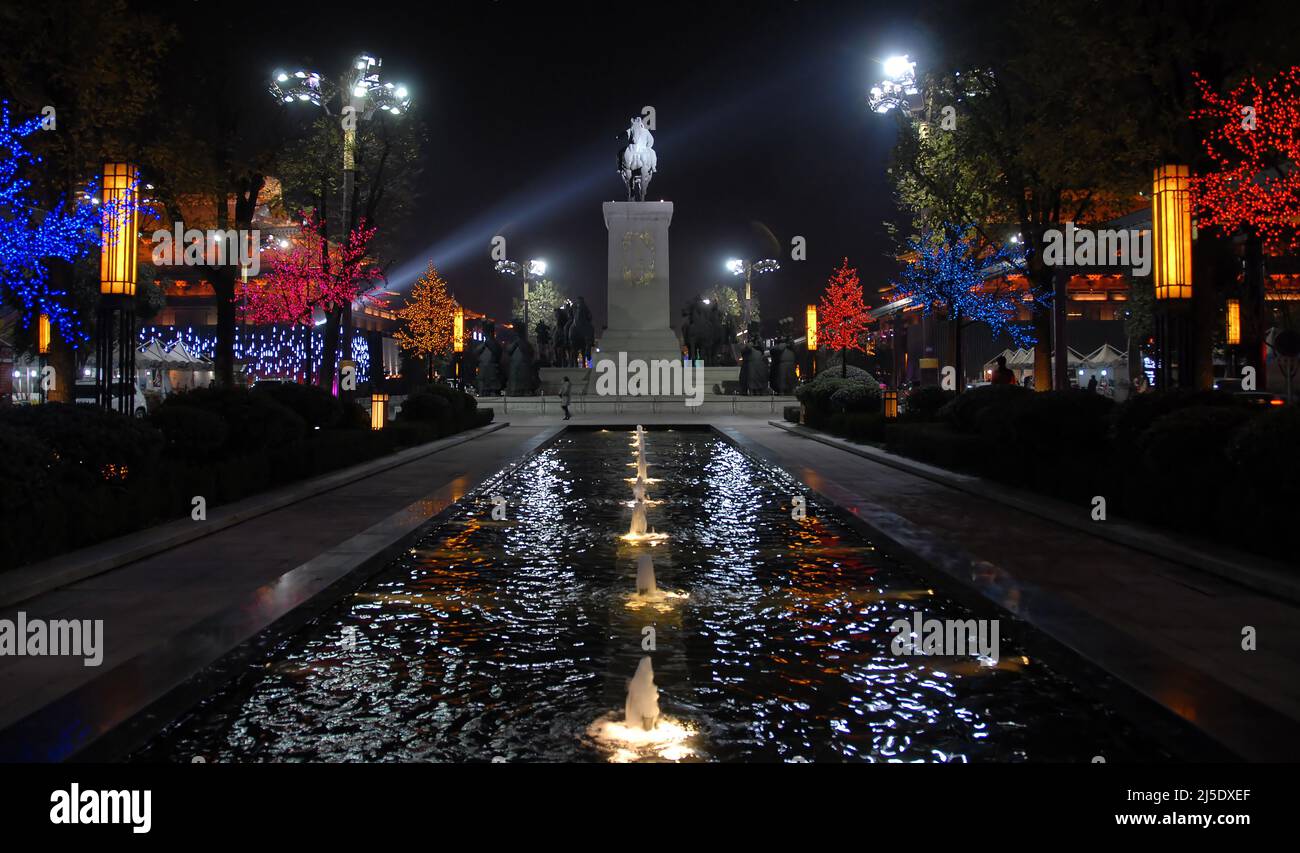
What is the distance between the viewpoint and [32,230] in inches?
846

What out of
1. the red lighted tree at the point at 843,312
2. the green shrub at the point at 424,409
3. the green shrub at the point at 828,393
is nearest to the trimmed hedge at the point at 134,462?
the green shrub at the point at 424,409

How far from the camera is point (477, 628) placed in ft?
25.5

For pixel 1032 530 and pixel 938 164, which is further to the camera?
pixel 938 164

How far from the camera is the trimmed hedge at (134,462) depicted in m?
9.62

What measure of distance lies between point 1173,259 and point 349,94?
2673 centimetres

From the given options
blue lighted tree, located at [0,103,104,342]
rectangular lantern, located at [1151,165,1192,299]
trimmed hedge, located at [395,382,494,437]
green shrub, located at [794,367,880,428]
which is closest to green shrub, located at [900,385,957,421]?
green shrub, located at [794,367,880,428]

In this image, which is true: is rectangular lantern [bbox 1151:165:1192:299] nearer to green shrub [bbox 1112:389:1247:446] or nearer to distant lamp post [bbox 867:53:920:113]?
green shrub [bbox 1112:389:1247:446]

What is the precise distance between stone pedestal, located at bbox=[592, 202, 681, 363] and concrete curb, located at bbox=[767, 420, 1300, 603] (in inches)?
1386

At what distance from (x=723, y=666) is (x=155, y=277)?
45.5 m

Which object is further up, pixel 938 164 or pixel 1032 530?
pixel 938 164
